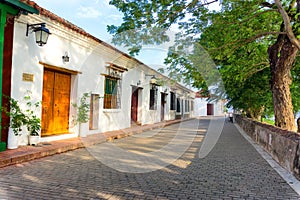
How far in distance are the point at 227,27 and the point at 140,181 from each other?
4820mm

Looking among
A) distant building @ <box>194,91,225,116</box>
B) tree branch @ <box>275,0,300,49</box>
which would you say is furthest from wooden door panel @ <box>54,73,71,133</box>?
distant building @ <box>194,91,225,116</box>

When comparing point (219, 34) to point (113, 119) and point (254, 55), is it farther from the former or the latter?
point (113, 119)

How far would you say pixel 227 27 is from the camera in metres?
6.96

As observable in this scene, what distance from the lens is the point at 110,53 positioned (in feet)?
34.7

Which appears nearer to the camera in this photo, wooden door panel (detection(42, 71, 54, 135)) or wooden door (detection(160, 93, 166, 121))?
wooden door panel (detection(42, 71, 54, 135))

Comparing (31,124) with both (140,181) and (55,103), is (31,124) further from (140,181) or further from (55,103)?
(140,181)

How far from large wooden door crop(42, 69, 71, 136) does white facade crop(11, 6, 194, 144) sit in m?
0.16

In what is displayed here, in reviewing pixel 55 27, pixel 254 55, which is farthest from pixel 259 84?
pixel 55 27

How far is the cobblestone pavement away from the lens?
11.9 feet

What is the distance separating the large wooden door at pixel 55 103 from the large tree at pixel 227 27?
2.28 m

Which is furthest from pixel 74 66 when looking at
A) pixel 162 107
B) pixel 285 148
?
pixel 162 107

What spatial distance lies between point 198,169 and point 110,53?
6784 millimetres

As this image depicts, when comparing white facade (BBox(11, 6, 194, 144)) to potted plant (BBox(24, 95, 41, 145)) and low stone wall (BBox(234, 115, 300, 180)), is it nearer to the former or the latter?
potted plant (BBox(24, 95, 41, 145))

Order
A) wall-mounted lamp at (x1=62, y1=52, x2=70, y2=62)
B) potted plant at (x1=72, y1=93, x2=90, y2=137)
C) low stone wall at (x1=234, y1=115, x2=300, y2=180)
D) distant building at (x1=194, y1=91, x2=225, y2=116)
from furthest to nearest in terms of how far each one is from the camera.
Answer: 1. distant building at (x1=194, y1=91, x2=225, y2=116)
2. potted plant at (x1=72, y1=93, x2=90, y2=137)
3. wall-mounted lamp at (x1=62, y1=52, x2=70, y2=62)
4. low stone wall at (x1=234, y1=115, x2=300, y2=180)
